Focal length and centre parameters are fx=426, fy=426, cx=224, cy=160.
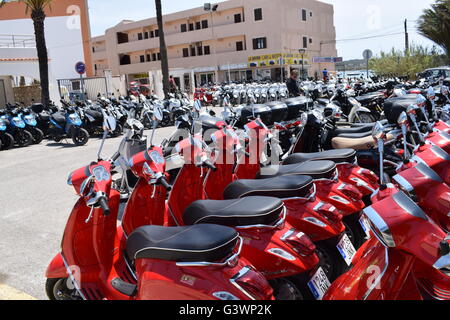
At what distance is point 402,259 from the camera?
6.55 feet

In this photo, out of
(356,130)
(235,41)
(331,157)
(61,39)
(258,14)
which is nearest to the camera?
(331,157)

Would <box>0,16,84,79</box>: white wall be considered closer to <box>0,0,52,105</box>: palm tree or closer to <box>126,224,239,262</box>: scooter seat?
<box>0,0,52,105</box>: palm tree

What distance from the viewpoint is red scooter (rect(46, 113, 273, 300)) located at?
224cm

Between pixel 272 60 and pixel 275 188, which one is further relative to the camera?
pixel 272 60

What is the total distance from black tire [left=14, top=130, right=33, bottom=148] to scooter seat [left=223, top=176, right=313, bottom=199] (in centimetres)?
1005

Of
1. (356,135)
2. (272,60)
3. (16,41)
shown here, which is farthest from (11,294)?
(272,60)

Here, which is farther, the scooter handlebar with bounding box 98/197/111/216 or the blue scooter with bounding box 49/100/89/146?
the blue scooter with bounding box 49/100/89/146

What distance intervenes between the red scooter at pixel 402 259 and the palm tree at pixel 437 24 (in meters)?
24.1

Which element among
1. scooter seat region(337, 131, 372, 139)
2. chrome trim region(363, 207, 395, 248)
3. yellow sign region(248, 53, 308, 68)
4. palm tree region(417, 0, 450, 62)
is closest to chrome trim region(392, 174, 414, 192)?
chrome trim region(363, 207, 395, 248)

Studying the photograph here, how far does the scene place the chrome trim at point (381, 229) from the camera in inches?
76.0

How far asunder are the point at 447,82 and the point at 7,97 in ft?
68.2

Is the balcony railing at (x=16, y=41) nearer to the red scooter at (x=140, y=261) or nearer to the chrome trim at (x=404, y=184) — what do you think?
the red scooter at (x=140, y=261)

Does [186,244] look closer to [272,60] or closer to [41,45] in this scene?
[41,45]

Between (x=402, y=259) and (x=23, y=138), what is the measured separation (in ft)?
38.9
